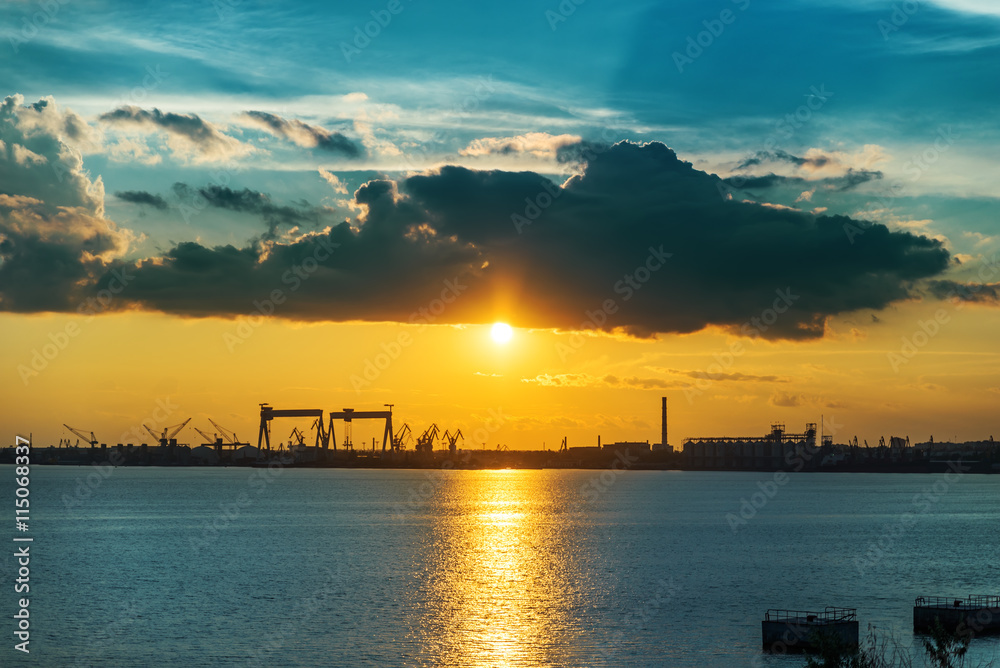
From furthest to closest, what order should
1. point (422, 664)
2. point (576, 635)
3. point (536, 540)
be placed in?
point (536, 540) → point (576, 635) → point (422, 664)

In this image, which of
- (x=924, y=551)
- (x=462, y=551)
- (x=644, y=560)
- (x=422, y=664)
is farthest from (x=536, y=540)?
(x=422, y=664)

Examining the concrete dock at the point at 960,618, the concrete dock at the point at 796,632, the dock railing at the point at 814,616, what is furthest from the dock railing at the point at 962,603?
the concrete dock at the point at 796,632

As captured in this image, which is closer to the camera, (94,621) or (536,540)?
(94,621)

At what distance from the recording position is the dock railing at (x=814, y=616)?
51953mm

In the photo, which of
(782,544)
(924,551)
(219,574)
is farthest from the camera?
(782,544)

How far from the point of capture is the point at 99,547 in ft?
340

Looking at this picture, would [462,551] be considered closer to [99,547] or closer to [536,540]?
[536,540]

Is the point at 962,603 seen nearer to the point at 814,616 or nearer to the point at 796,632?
the point at 814,616

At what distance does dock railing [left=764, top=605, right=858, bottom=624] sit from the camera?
170 feet

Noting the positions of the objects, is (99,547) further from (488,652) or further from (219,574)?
(488,652)

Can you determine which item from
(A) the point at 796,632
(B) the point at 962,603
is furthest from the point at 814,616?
(B) the point at 962,603

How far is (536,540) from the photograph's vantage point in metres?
116

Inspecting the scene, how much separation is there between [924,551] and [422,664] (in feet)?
236

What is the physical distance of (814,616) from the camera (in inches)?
2067
